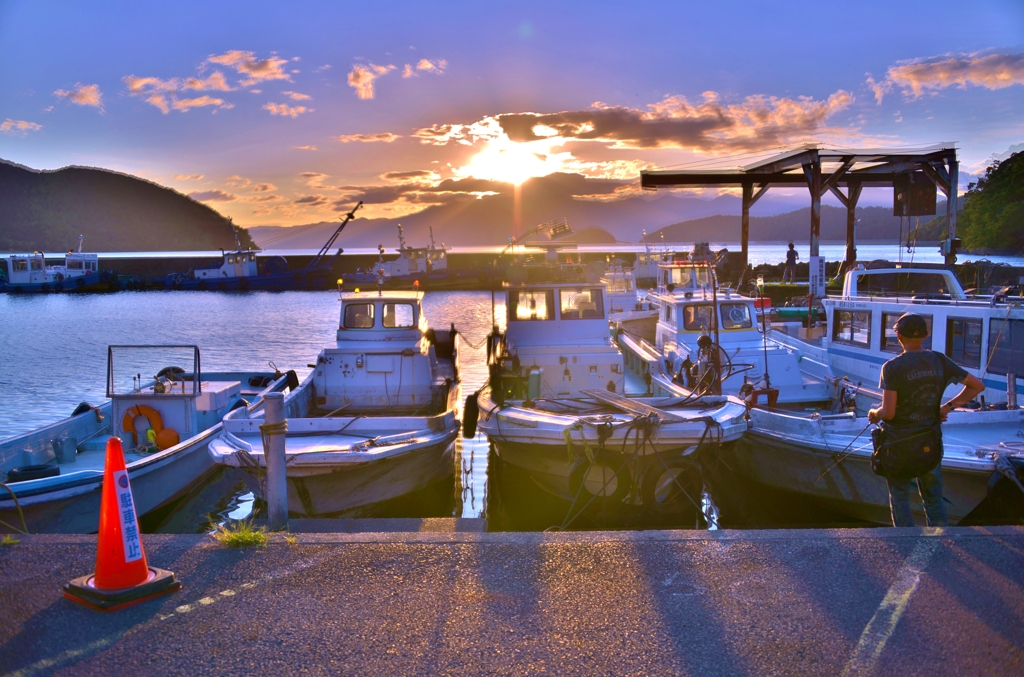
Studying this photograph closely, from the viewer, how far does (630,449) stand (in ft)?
26.9

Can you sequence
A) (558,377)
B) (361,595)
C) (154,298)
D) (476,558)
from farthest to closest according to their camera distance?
(154,298) → (558,377) → (476,558) → (361,595)

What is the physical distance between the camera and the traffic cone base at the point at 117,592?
4.38 m

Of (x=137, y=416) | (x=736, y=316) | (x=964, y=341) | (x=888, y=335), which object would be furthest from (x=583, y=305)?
(x=137, y=416)

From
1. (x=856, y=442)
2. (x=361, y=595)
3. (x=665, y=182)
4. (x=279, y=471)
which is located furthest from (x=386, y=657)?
(x=665, y=182)

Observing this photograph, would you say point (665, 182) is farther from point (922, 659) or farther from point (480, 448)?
point (922, 659)

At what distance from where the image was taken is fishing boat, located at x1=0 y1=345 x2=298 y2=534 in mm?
8492

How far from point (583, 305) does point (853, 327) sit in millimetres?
4798

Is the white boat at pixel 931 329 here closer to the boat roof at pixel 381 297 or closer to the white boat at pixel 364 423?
the white boat at pixel 364 423

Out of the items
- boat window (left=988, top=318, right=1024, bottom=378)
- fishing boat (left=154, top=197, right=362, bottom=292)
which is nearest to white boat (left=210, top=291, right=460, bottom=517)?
boat window (left=988, top=318, right=1024, bottom=378)

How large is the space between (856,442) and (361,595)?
22.9 ft

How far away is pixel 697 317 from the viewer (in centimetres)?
1371

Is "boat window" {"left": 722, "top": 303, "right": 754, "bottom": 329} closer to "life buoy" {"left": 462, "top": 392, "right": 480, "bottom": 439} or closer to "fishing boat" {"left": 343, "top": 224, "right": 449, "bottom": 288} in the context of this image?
"life buoy" {"left": 462, "top": 392, "right": 480, "bottom": 439}

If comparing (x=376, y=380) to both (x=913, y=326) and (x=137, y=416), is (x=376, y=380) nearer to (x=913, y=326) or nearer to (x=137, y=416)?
(x=137, y=416)

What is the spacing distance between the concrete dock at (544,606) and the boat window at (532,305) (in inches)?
280
